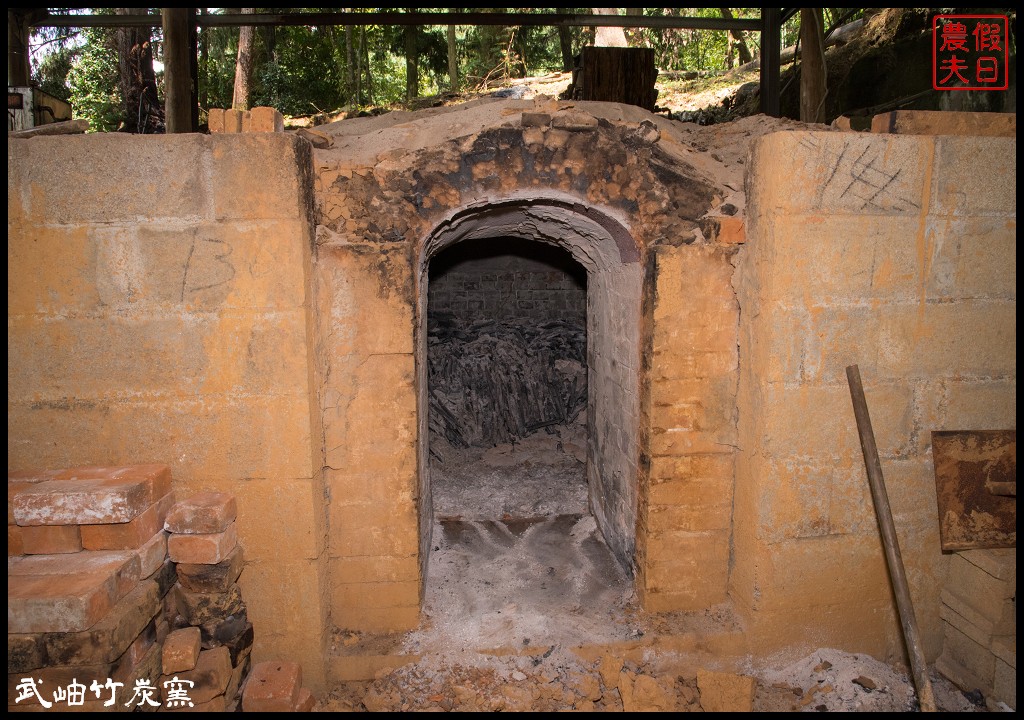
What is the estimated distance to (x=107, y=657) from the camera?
245 centimetres

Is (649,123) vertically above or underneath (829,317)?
above

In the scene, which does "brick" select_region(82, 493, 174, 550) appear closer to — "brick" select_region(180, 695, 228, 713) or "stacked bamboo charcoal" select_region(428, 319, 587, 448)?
"brick" select_region(180, 695, 228, 713)

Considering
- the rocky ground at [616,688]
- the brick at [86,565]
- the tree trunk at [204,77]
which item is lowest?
the rocky ground at [616,688]

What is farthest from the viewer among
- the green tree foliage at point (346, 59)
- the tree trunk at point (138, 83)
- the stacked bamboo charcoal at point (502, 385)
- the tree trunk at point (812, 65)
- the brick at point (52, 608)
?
the green tree foliage at point (346, 59)

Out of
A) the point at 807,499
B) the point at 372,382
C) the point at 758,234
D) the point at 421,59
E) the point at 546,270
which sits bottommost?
the point at 807,499

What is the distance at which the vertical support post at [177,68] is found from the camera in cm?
544

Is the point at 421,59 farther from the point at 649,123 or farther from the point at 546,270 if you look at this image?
the point at 649,123

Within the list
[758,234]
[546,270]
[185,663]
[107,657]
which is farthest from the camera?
[546,270]

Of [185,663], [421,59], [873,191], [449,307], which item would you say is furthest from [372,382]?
[421,59]

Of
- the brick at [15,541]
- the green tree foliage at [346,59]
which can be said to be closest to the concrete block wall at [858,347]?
the brick at [15,541]

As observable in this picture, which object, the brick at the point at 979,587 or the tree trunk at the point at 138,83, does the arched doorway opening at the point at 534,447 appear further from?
the tree trunk at the point at 138,83

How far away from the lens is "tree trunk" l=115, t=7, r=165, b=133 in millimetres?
8055

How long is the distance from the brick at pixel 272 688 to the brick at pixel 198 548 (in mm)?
691

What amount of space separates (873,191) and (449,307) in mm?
7577
